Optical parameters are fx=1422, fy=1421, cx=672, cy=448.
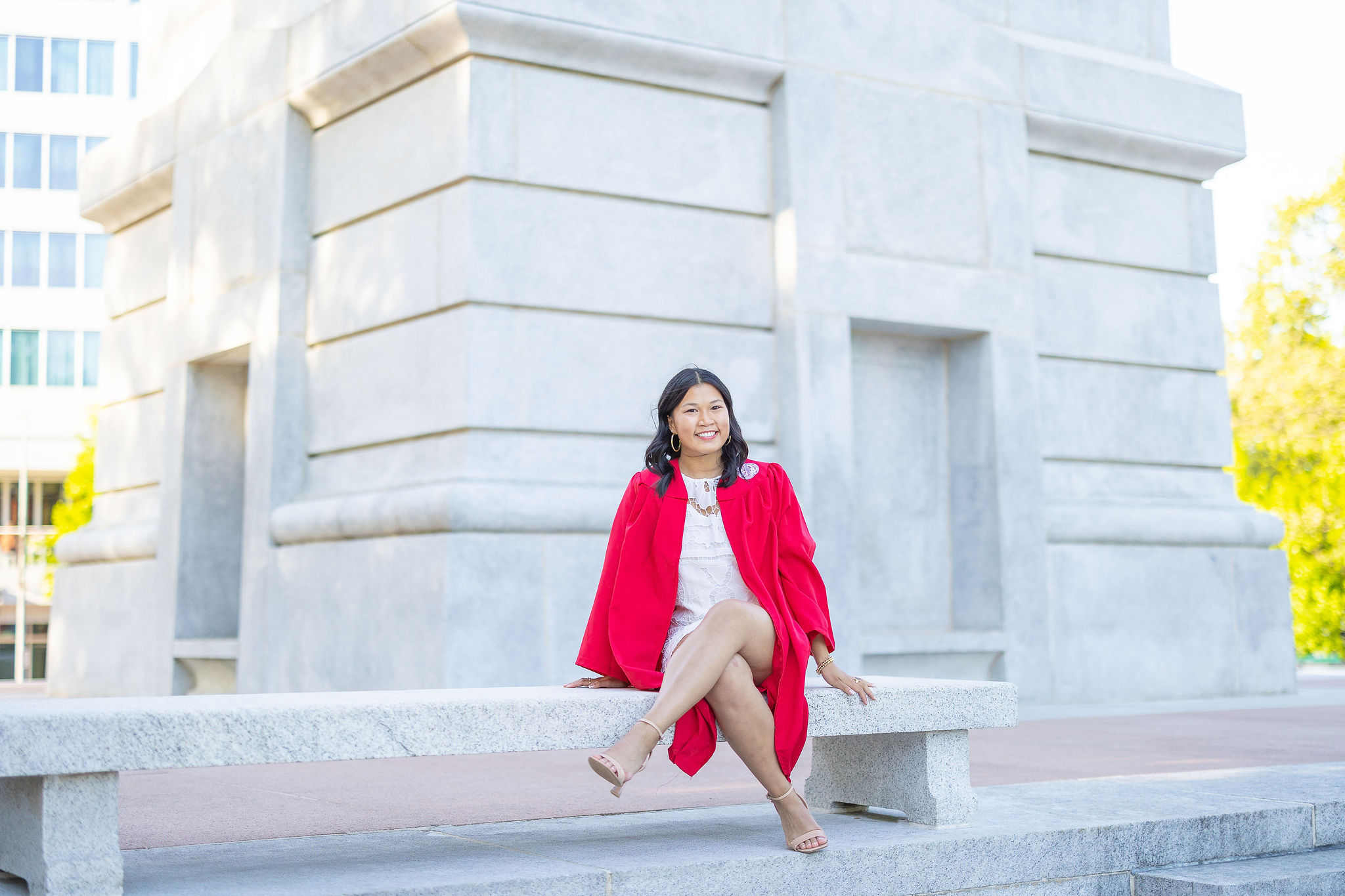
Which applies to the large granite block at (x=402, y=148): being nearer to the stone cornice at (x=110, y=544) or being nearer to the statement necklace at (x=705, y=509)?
the stone cornice at (x=110, y=544)

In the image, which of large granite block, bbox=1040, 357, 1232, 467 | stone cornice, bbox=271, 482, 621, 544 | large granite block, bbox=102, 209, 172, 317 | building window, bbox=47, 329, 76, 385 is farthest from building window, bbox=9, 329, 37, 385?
large granite block, bbox=1040, 357, 1232, 467

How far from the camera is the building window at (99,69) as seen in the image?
170 feet

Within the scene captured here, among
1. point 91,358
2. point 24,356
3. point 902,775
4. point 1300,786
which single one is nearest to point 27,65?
point 24,356

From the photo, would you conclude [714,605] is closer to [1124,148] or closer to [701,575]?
[701,575]

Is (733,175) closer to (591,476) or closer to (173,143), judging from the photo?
(591,476)

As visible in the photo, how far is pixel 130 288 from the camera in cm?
1531

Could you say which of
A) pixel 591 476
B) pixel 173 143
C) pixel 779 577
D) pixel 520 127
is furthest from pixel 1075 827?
pixel 173 143

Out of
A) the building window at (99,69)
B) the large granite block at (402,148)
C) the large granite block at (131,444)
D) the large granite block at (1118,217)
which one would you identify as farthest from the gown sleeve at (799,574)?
the building window at (99,69)

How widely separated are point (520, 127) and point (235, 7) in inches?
205

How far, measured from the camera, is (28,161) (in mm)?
50906

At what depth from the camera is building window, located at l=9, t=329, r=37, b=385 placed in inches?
1965

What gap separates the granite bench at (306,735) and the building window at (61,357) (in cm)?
4951

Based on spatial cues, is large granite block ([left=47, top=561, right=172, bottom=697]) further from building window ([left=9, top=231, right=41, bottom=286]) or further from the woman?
building window ([left=9, top=231, right=41, bottom=286])

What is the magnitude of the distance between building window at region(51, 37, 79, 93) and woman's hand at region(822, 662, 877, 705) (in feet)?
175
